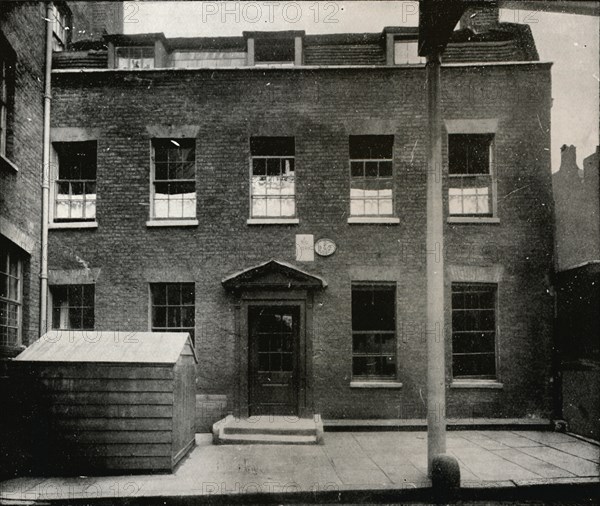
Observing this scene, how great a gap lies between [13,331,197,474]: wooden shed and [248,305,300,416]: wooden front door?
345 cm

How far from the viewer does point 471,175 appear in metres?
11.4

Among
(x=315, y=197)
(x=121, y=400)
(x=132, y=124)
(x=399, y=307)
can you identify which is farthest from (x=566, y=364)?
(x=132, y=124)

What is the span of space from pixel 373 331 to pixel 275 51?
6.54 m

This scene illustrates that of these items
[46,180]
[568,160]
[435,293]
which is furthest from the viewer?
[568,160]

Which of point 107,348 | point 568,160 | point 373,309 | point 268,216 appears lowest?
point 107,348

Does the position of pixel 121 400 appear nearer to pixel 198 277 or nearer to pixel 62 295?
pixel 198 277

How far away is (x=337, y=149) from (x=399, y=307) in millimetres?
3578

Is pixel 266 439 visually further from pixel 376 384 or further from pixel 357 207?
pixel 357 207

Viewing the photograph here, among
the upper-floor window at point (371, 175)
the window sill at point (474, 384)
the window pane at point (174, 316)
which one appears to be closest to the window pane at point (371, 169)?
the upper-floor window at point (371, 175)

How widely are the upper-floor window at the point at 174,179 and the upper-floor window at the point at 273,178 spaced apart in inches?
52.3

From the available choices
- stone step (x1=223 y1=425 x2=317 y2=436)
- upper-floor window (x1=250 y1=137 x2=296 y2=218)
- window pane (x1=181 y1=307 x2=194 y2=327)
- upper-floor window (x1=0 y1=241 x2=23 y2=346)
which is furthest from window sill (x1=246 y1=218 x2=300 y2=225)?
upper-floor window (x1=0 y1=241 x2=23 y2=346)

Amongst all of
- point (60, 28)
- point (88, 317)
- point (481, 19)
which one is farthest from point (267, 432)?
point (60, 28)

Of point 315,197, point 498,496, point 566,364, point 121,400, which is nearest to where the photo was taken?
point 498,496

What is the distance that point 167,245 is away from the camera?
36.8ft
